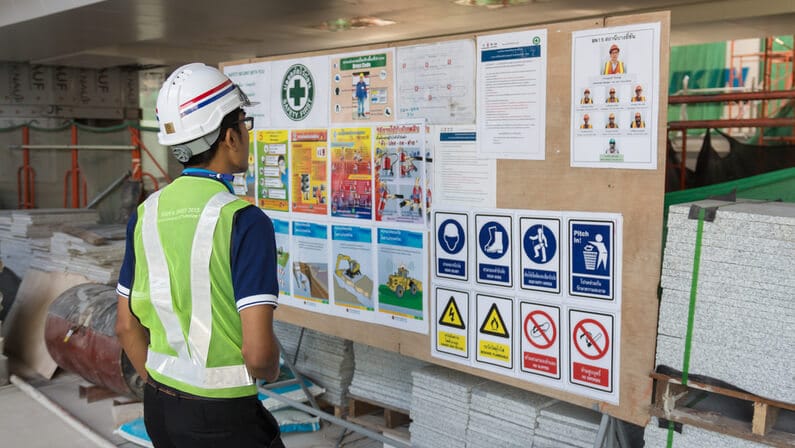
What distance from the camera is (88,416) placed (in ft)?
22.5

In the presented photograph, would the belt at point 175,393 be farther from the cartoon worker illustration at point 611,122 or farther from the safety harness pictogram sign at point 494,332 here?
the cartoon worker illustration at point 611,122

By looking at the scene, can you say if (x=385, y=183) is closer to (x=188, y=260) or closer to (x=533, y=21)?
(x=188, y=260)

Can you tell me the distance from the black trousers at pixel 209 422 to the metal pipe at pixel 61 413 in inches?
138

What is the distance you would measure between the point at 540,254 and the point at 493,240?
30 cm

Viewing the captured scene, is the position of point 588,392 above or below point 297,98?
below

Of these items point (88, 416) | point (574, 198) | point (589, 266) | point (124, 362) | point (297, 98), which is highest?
point (297, 98)

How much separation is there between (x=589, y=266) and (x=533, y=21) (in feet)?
32.3

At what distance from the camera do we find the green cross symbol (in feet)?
16.5

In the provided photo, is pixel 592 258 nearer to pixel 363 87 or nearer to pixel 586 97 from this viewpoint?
pixel 586 97

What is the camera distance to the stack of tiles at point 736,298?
3027mm

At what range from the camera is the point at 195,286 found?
8.64 ft

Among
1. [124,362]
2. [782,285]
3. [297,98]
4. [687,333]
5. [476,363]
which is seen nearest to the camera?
[782,285]

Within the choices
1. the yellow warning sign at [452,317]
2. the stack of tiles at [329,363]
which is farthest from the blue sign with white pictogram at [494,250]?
the stack of tiles at [329,363]

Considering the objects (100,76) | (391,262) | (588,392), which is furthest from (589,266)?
(100,76)
